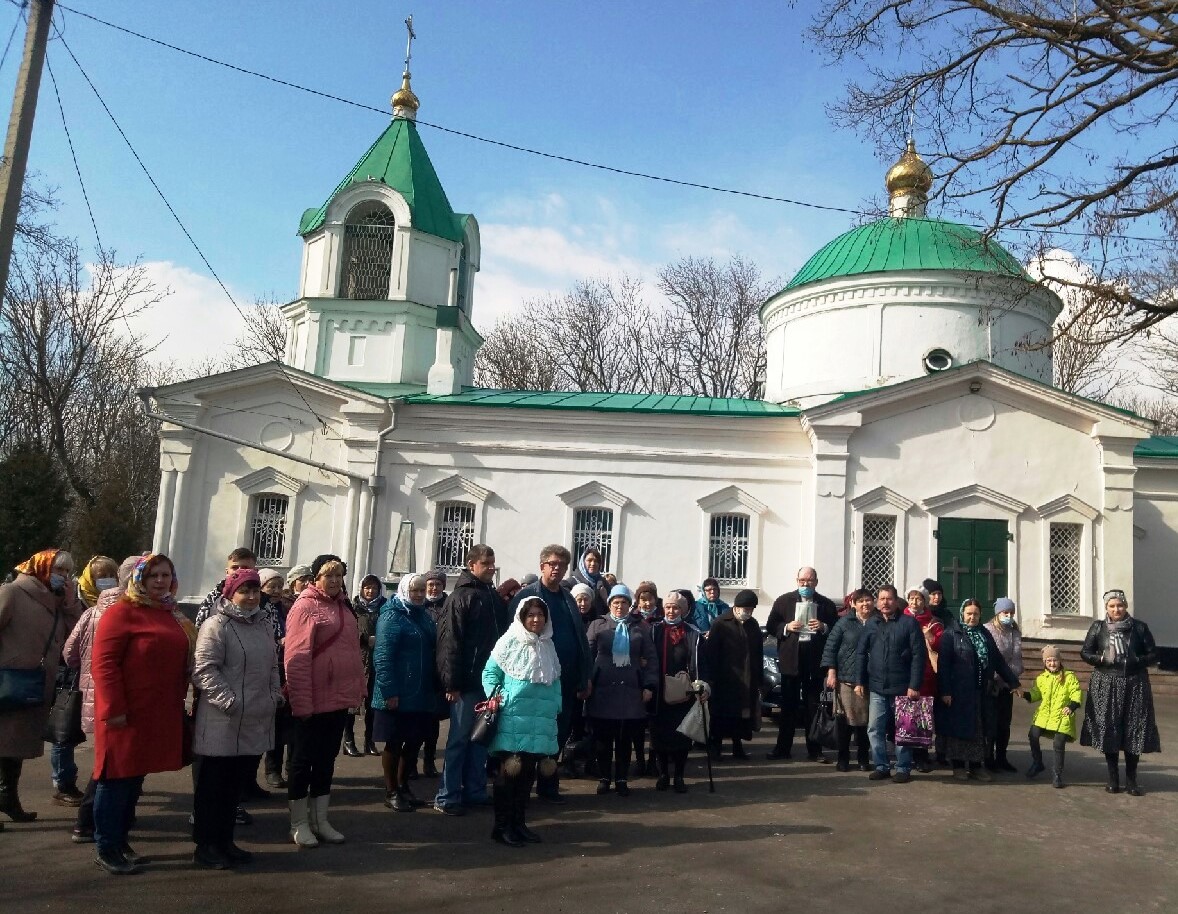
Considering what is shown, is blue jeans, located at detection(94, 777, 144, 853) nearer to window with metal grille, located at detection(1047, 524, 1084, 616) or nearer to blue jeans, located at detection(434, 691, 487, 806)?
blue jeans, located at detection(434, 691, 487, 806)

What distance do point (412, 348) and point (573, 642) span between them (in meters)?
14.1

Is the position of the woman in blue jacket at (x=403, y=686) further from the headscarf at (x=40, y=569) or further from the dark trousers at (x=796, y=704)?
the dark trousers at (x=796, y=704)

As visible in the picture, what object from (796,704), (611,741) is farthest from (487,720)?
(796,704)

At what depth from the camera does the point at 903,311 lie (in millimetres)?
20719

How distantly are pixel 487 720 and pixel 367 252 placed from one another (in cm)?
1650

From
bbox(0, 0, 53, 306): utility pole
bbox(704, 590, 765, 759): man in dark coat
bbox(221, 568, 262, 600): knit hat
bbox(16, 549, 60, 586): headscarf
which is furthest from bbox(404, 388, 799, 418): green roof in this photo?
bbox(221, 568, 262, 600): knit hat

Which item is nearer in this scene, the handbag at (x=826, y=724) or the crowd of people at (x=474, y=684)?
the crowd of people at (x=474, y=684)

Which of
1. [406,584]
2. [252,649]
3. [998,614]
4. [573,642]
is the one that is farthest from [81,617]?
[998,614]

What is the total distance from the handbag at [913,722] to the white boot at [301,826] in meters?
5.27

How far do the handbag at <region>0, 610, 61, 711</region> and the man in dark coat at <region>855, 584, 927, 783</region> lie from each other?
6.64 metres

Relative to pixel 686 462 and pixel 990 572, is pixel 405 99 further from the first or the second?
pixel 990 572

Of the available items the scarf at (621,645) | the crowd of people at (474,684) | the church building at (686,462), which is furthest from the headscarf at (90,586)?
the church building at (686,462)

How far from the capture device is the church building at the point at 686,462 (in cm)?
1769

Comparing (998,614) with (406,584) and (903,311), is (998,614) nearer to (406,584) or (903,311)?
(406,584)
